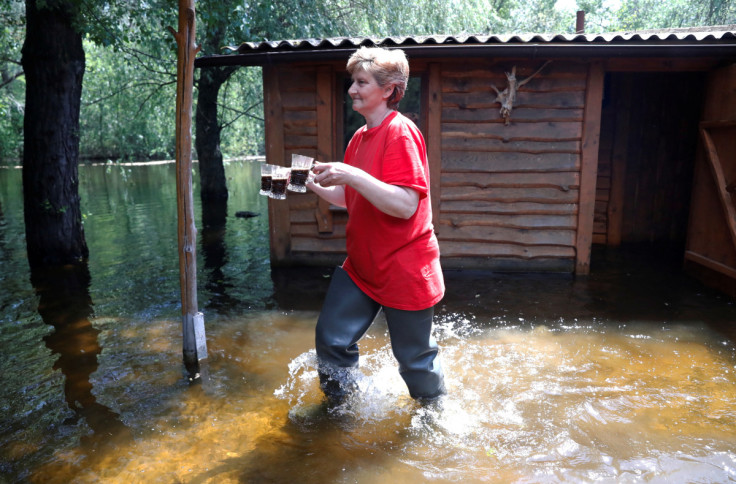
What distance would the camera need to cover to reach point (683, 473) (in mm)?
2799

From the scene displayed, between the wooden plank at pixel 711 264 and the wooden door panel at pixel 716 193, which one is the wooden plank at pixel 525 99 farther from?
the wooden plank at pixel 711 264

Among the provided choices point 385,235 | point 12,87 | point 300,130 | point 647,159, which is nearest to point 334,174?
point 385,235

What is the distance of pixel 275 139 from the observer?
715 centimetres

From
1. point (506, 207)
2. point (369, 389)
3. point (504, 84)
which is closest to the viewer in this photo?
point (369, 389)

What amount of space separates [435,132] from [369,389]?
434 cm

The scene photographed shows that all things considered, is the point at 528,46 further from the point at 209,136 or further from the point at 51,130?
the point at 209,136

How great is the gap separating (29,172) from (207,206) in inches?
269

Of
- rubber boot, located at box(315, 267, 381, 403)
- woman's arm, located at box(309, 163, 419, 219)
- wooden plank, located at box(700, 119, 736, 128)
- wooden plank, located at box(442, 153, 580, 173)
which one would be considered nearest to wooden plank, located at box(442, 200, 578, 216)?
wooden plank, located at box(442, 153, 580, 173)

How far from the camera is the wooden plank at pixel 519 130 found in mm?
6969

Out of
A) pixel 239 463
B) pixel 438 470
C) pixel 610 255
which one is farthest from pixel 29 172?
pixel 610 255

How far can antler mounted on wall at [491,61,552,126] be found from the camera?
6.79 m

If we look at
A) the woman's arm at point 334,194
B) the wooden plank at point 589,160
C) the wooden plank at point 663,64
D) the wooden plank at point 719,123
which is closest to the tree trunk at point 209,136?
the wooden plank at point 589,160

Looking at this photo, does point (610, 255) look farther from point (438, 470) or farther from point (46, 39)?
point (46, 39)

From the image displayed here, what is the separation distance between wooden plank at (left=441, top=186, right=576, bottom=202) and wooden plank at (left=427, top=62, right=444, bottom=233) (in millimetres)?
137
